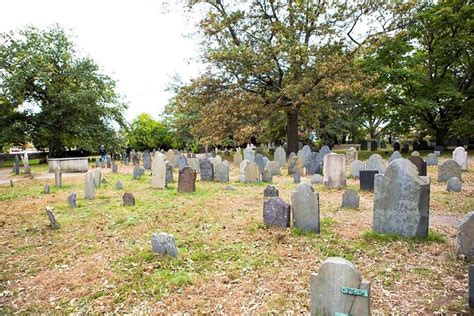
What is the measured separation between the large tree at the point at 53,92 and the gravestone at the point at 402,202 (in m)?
26.1

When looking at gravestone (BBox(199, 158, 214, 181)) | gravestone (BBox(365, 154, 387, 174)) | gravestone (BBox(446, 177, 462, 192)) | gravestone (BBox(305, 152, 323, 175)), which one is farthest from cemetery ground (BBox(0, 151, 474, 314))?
gravestone (BBox(305, 152, 323, 175))

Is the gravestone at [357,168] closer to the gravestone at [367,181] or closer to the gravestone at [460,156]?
the gravestone at [367,181]

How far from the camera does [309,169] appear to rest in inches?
565

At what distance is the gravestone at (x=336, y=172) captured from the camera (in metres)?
10.3

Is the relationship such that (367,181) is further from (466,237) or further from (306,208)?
(466,237)

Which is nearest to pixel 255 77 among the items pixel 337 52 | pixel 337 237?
pixel 337 52

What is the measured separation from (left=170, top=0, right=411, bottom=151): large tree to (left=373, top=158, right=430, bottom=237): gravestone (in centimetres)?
1326

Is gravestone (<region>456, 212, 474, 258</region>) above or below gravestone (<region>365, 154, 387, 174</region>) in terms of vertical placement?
below

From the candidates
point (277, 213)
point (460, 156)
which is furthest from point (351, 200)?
point (460, 156)

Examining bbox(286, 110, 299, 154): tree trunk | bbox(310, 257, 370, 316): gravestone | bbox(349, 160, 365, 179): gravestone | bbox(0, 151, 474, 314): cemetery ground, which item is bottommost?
bbox(0, 151, 474, 314): cemetery ground

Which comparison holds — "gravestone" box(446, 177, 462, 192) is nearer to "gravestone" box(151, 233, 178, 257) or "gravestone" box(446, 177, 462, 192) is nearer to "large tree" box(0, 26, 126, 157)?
"gravestone" box(151, 233, 178, 257)

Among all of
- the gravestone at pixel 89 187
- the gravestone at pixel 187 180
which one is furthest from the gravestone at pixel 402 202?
the gravestone at pixel 89 187

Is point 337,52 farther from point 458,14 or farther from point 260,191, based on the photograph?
point 260,191

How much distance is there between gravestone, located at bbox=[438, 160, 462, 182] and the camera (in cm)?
1040
